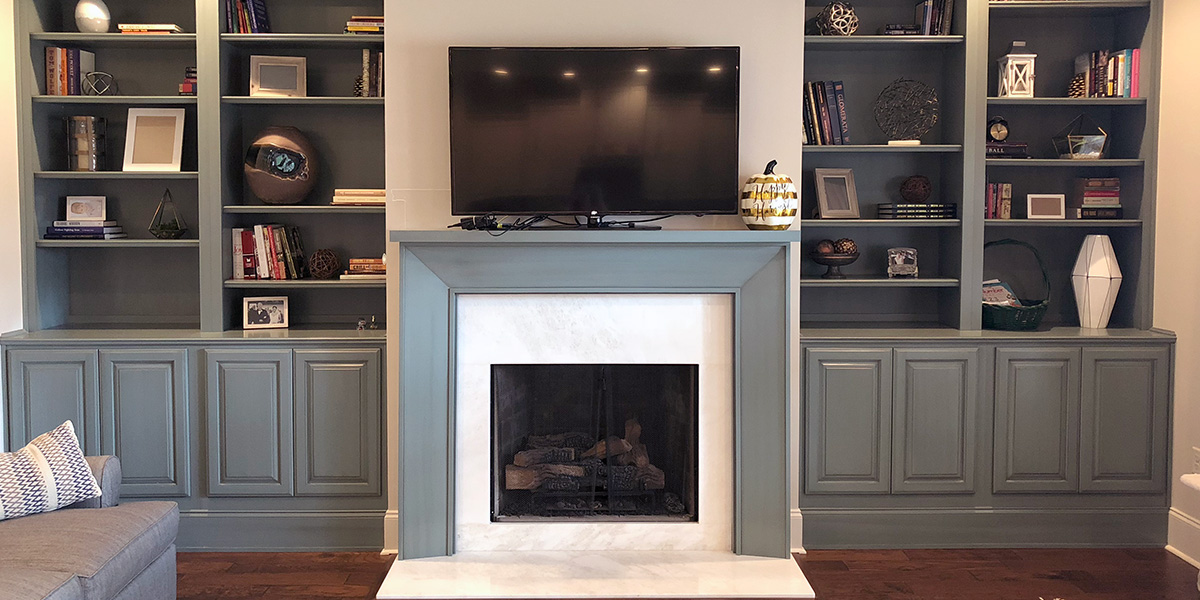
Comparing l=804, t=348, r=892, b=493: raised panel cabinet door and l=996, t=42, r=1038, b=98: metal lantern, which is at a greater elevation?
l=996, t=42, r=1038, b=98: metal lantern

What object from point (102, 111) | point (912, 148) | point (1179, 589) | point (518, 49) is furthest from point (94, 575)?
point (1179, 589)

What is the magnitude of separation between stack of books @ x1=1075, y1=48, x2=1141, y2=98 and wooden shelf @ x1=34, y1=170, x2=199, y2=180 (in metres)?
4.03

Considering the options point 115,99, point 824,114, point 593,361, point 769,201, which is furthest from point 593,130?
point 115,99

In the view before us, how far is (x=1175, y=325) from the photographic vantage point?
13.3 feet

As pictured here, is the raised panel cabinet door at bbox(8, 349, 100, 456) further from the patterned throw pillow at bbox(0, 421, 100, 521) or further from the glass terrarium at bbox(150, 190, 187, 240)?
the patterned throw pillow at bbox(0, 421, 100, 521)

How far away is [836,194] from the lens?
171 inches

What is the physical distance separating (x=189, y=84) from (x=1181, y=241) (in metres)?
4.36

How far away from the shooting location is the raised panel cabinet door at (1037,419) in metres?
4.02

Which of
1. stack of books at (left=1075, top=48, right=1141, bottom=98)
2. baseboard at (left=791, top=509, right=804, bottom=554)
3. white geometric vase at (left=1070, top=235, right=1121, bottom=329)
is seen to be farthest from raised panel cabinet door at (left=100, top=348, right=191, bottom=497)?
stack of books at (left=1075, top=48, right=1141, bottom=98)

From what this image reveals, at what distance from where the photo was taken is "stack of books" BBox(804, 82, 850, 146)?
4.21 meters

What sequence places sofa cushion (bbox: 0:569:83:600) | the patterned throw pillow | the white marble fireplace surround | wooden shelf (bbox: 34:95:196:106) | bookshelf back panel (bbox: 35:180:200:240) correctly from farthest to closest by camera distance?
1. bookshelf back panel (bbox: 35:180:200:240)
2. wooden shelf (bbox: 34:95:196:106)
3. the white marble fireplace surround
4. the patterned throw pillow
5. sofa cushion (bbox: 0:569:83:600)

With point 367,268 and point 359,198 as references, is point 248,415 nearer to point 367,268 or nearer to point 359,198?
point 367,268

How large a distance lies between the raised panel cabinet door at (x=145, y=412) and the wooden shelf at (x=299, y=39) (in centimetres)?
137

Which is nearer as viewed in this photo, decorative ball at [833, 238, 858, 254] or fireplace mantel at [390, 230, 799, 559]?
fireplace mantel at [390, 230, 799, 559]
